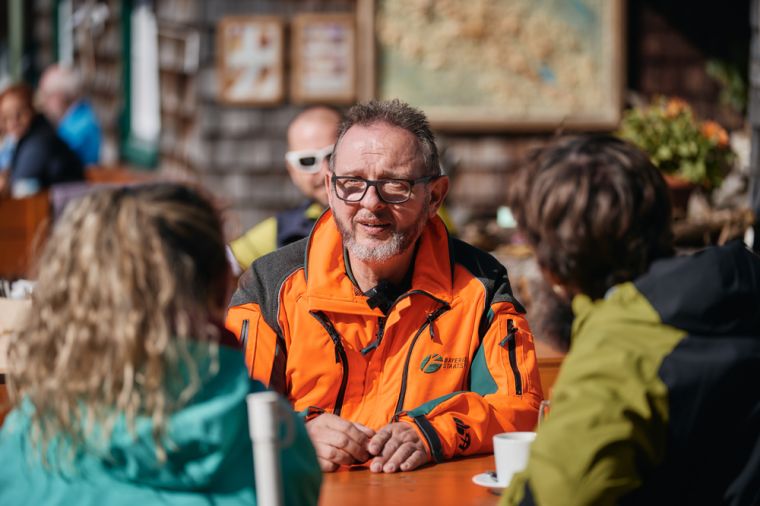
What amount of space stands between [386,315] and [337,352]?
163mm

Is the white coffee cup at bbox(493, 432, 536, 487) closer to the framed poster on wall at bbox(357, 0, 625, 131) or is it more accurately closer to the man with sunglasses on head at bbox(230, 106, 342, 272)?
the man with sunglasses on head at bbox(230, 106, 342, 272)

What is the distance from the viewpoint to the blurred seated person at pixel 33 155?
26.7 ft

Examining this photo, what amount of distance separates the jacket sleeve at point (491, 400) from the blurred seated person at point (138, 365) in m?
0.72

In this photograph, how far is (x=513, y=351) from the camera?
2861 millimetres

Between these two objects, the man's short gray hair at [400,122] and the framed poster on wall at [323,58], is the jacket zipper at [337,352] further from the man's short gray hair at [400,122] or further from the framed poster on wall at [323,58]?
the framed poster on wall at [323,58]

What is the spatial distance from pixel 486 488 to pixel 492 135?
6498 millimetres

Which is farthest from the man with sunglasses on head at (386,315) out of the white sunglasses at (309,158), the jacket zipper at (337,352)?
the white sunglasses at (309,158)

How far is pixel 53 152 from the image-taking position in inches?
322

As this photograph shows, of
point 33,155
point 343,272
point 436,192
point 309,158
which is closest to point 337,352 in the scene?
point 343,272

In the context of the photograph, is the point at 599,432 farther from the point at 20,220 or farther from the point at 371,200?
the point at 20,220

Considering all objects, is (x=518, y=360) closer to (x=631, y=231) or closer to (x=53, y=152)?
(x=631, y=231)

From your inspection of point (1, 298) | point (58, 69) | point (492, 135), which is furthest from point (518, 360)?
point (58, 69)

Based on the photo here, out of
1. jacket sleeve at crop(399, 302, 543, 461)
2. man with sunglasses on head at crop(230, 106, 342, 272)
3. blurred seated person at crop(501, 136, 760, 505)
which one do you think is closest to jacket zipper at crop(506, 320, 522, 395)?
jacket sleeve at crop(399, 302, 543, 461)

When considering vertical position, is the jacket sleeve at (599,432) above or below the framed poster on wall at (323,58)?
below
